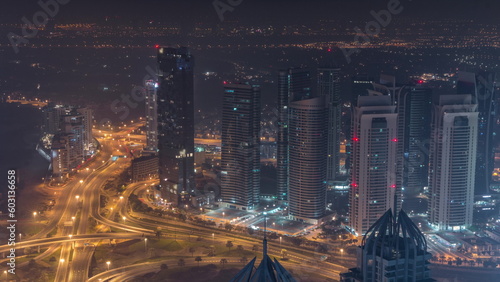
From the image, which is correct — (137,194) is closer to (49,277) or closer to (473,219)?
(49,277)

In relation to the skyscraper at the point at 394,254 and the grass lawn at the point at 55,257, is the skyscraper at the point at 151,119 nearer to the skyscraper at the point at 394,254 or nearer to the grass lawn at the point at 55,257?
the grass lawn at the point at 55,257

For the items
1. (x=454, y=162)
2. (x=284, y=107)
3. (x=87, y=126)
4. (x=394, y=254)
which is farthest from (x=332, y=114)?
(x=394, y=254)

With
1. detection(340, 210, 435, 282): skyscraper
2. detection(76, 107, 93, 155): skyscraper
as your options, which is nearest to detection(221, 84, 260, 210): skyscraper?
detection(76, 107, 93, 155): skyscraper

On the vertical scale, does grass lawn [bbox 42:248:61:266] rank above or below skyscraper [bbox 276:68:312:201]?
below

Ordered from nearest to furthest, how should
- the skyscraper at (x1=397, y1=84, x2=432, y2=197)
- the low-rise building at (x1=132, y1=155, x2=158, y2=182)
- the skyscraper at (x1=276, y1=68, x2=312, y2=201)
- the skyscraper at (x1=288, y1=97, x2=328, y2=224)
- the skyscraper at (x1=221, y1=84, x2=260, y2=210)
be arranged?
the skyscraper at (x1=288, y1=97, x2=328, y2=224)
the skyscraper at (x1=221, y1=84, x2=260, y2=210)
the skyscraper at (x1=276, y1=68, x2=312, y2=201)
the skyscraper at (x1=397, y1=84, x2=432, y2=197)
the low-rise building at (x1=132, y1=155, x2=158, y2=182)

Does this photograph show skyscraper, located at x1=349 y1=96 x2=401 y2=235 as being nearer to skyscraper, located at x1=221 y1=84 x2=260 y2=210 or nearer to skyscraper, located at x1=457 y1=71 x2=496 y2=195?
skyscraper, located at x1=457 y1=71 x2=496 y2=195

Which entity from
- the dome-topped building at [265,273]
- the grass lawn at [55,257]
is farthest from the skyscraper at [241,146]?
the dome-topped building at [265,273]

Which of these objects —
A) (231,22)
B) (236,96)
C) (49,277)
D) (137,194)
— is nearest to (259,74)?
(231,22)
